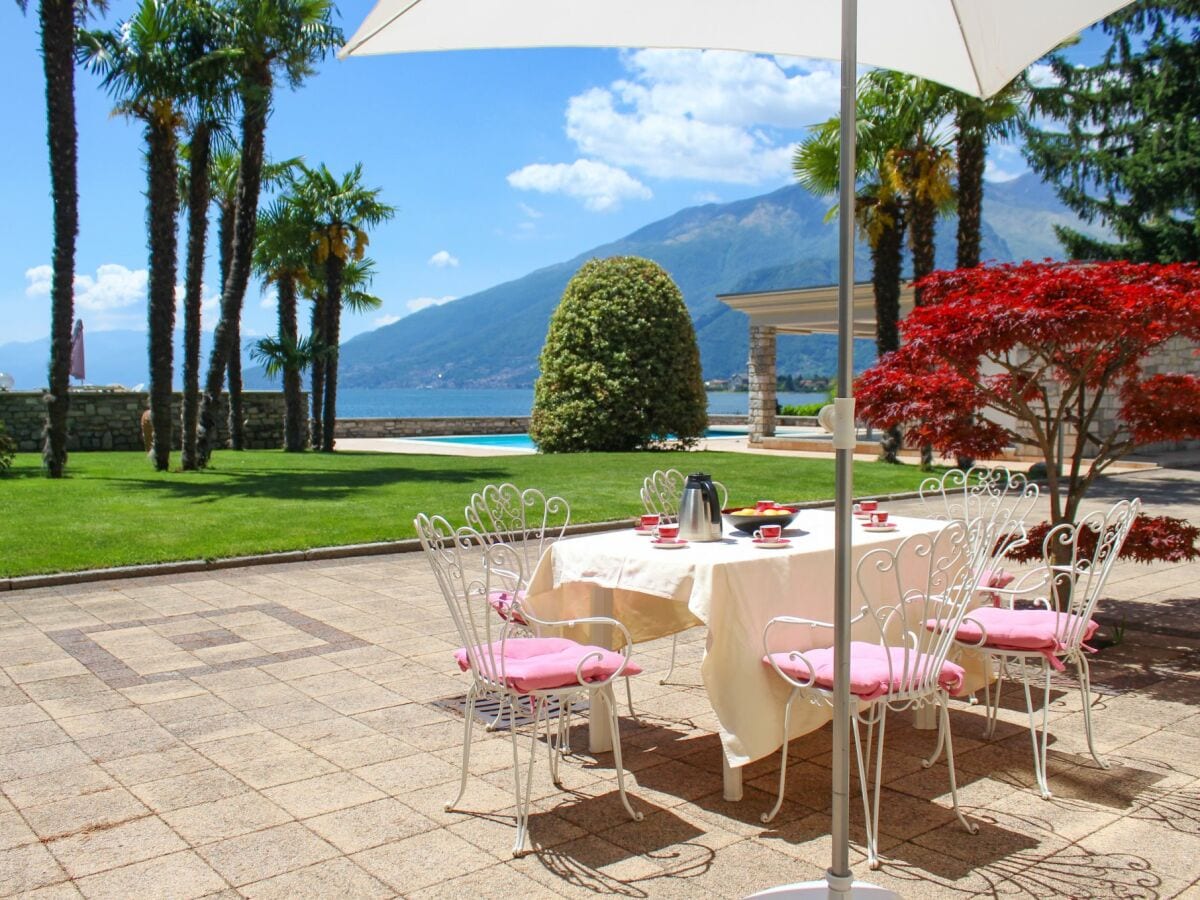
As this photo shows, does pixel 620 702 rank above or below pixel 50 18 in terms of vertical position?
below

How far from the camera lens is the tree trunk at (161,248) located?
1577 centimetres

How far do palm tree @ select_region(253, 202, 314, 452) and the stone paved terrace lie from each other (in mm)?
17772

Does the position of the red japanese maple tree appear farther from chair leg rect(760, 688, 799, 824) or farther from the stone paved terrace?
chair leg rect(760, 688, 799, 824)

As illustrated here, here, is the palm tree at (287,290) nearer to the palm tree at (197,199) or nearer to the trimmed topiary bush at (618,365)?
the palm tree at (197,199)

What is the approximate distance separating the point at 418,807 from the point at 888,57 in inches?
131

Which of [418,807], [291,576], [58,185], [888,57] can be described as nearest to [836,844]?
[418,807]

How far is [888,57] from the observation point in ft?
13.1

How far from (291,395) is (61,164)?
974 cm

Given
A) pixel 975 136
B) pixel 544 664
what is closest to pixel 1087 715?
pixel 544 664

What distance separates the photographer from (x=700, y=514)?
4.39 m

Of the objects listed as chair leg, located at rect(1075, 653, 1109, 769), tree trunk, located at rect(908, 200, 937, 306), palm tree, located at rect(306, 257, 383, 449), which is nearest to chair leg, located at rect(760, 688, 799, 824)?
chair leg, located at rect(1075, 653, 1109, 769)

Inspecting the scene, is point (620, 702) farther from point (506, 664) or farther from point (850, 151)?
point (850, 151)

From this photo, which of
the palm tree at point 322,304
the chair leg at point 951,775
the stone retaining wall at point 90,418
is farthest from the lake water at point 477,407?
the chair leg at point 951,775

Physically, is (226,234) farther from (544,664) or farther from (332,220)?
(544,664)
